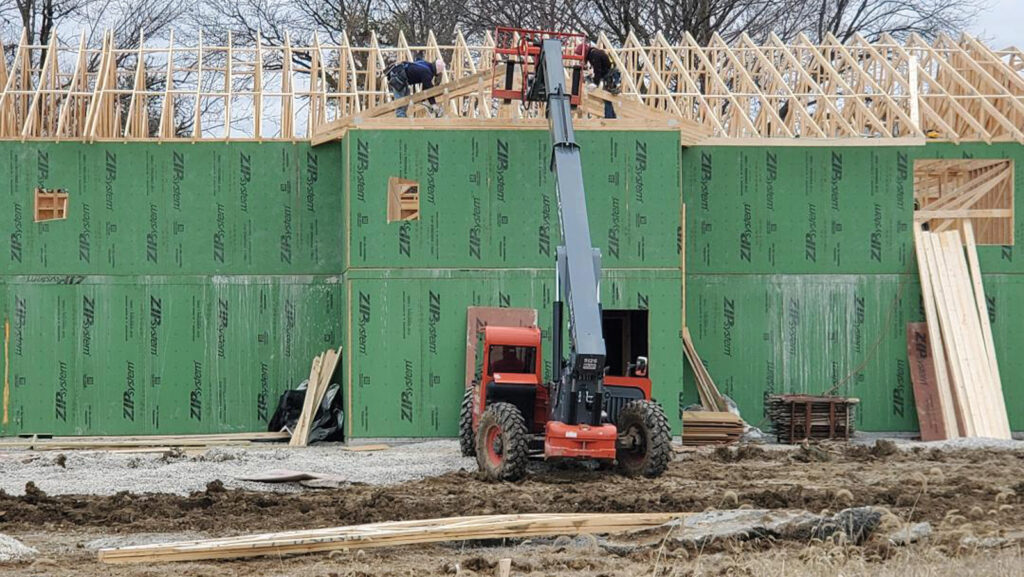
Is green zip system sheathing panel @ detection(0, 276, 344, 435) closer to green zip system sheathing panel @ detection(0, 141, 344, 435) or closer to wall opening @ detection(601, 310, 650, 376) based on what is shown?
green zip system sheathing panel @ detection(0, 141, 344, 435)

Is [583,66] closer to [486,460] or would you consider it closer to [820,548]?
[486,460]

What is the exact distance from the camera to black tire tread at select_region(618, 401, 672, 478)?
49.2ft

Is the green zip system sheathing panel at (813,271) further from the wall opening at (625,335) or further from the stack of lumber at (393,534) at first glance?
the stack of lumber at (393,534)

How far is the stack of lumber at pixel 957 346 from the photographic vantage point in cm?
2069

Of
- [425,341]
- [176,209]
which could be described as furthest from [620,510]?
[176,209]

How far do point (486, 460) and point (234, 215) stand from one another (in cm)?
799

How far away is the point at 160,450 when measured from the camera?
19.2 m

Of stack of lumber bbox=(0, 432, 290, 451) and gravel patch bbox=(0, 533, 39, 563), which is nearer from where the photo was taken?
gravel patch bbox=(0, 533, 39, 563)

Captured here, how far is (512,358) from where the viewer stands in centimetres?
1658

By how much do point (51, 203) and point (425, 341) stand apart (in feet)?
19.7

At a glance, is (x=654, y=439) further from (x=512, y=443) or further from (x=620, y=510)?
(x=620, y=510)

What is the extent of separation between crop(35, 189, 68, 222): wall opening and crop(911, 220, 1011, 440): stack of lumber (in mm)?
12663

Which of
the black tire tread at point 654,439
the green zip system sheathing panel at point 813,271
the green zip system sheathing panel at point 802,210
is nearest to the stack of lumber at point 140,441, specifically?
the green zip system sheathing panel at point 813,271

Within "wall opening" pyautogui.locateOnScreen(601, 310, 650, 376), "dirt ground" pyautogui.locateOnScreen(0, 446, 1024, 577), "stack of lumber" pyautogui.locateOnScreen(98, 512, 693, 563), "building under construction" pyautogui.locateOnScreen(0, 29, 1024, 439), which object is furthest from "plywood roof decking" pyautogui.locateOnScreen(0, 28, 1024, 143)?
"stack of lumber" pyautogui.locateOnScreen(98, 512, 693, 563)
